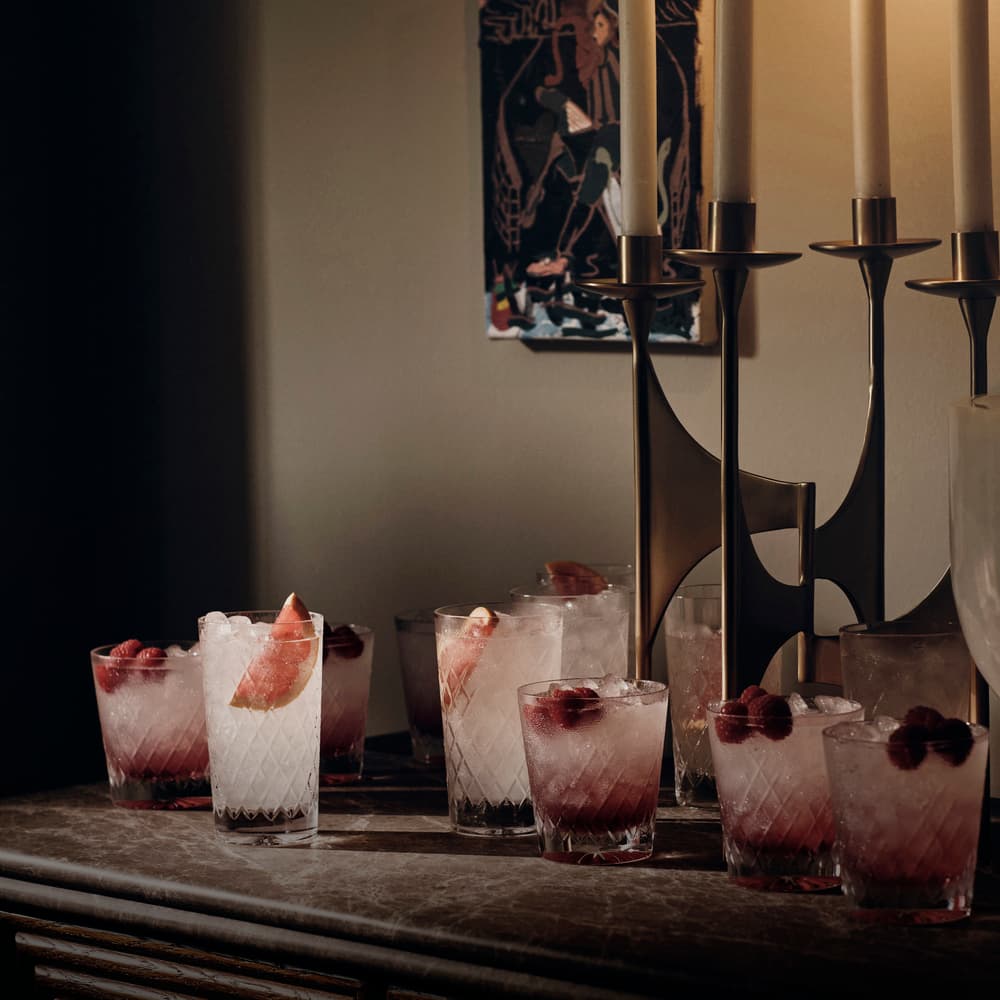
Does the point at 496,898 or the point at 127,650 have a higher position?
the point at 127,650

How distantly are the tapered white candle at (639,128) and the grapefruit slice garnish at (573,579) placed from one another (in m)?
0.37

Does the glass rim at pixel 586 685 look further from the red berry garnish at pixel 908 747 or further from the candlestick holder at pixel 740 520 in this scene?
the red berry garnish at pixel 908 747

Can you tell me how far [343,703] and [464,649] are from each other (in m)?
0.24

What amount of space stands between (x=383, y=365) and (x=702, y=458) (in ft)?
2.13

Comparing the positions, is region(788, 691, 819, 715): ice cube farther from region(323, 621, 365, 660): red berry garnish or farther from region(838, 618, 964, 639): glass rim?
region(323, 621, 365, 660): red berry garnish

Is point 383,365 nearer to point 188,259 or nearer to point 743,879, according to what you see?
point 188,259

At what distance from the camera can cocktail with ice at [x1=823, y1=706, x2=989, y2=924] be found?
3.29 ft

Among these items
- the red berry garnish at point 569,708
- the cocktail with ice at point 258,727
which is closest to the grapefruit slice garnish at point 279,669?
the cocktail with ice at point 258,727

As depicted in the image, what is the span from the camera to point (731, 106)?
116 centimetres

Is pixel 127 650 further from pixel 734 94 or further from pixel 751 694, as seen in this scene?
pixel 734 94

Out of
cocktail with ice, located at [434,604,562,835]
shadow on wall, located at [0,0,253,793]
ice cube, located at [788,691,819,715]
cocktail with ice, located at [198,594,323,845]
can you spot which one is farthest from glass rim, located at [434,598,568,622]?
shadow on wall, located at [0,0,253,793]

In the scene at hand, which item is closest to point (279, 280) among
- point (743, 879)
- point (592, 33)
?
point (592, 33)

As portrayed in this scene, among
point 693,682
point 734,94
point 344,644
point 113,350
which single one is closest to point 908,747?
point 693,682

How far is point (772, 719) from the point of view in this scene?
1.08 metres
